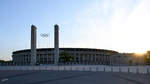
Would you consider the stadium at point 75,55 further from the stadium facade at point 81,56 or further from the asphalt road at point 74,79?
→ the asphalt road at point 74,79

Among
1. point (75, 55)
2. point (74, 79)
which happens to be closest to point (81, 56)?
point (75, 55)

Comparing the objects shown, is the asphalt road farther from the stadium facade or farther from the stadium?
the stadium

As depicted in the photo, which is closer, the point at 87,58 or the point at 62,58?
the point at 62,58

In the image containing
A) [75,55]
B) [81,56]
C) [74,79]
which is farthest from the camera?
[81,56]

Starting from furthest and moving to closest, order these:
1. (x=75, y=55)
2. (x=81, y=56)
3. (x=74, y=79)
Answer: (x=81, y=56), (x=75, y=55), (x=74, y=79)

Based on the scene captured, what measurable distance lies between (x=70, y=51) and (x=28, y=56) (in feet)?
99.3

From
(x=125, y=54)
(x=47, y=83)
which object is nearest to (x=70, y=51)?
(x=125, y=54)

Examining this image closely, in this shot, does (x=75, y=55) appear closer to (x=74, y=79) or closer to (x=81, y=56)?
(x=81, y=56)

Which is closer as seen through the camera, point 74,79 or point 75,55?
point 74,79

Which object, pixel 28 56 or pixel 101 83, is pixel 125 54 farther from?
pixel 101 83

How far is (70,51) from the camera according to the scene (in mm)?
131500

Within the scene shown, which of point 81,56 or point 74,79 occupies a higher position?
point 74,79

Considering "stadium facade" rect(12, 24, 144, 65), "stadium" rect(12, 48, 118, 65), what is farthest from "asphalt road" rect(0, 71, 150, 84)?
"stadium" rect(12, 48, 118, 65)

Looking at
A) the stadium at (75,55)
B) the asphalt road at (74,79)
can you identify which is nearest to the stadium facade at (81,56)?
the stadium at (75,55)
